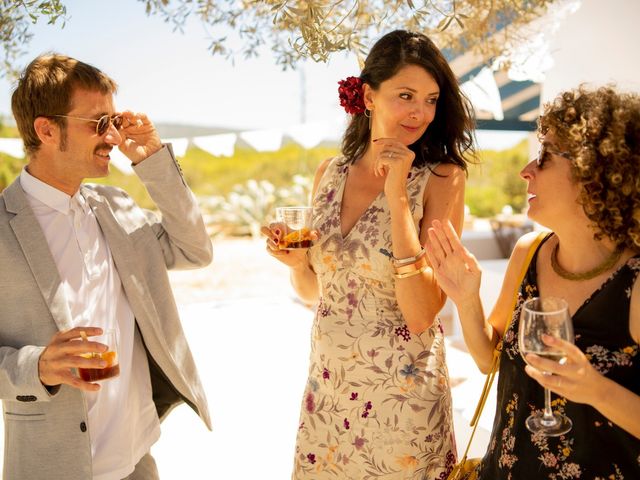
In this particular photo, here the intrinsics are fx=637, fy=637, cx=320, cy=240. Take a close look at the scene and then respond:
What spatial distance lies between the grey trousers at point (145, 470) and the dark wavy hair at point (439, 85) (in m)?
1.40

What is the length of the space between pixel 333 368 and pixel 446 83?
3.53 ft

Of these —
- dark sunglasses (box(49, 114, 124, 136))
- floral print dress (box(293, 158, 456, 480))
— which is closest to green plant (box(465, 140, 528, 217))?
floral print dress (box(293, 158, 456, 480))

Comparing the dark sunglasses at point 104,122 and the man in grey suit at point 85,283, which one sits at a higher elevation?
the dark sunglasses at point 104,122

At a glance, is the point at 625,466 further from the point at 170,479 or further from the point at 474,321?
the point at 170,479

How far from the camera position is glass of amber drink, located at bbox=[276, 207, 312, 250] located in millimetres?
2156

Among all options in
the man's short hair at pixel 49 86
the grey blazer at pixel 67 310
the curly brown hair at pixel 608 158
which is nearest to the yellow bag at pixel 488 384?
the curly brown hair at pixel 608 158

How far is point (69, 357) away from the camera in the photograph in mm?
1645

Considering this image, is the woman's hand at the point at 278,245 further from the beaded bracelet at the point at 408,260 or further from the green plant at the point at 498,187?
the green plant at the point at 498,187

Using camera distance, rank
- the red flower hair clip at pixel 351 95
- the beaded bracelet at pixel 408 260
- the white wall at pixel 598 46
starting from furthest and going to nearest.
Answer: the white wall at pixel 598 46 → the red flower hair clip at pixel 351 95 → the beaded bracelet at pixel 408 260

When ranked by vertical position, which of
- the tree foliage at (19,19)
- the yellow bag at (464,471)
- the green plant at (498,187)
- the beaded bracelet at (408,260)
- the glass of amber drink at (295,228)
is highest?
the tree foliage at (19,19)

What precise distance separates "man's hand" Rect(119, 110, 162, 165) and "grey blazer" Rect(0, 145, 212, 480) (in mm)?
32

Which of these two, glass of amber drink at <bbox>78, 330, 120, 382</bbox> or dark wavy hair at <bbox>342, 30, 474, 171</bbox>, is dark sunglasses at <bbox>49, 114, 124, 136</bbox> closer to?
glass of amber drink at <bbox>78, 330, 120, 382</bbox>

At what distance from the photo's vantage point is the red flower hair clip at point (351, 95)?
237 cm

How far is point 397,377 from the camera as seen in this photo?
2090 mm
